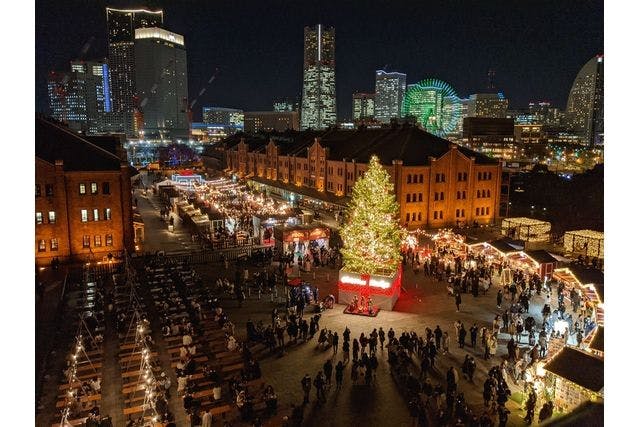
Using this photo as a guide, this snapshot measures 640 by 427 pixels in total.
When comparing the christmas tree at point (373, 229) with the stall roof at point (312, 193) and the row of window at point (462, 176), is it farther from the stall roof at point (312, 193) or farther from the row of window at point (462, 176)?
the row of window at point (462, 176)

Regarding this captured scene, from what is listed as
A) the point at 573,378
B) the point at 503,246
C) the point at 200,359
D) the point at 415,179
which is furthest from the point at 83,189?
the point at 573,378

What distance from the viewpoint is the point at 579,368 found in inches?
574

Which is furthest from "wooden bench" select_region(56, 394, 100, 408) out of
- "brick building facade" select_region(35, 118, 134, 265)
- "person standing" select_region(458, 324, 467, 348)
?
"brick building facade" select_region(35, 118, 134, 265)

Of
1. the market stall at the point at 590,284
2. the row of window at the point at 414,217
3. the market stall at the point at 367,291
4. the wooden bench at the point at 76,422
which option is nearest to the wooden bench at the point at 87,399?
the wooden bench at the point at 76,422

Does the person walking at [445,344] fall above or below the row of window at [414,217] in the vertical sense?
below

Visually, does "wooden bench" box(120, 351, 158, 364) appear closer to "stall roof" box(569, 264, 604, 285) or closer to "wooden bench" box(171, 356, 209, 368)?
"wooden bench" box(171, 356, 209, 368)

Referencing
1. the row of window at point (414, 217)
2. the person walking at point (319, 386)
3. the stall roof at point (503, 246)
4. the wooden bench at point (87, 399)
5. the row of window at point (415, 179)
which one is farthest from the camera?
the row of window at point (414, 217)

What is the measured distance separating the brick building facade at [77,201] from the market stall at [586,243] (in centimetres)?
3367

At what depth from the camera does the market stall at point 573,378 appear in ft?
45.6

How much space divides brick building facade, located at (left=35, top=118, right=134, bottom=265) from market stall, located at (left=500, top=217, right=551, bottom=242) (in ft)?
101

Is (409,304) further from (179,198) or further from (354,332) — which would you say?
(179,198)

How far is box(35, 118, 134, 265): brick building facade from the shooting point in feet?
109

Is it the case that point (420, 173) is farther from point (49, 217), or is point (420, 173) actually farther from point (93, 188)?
point (49, 217)
